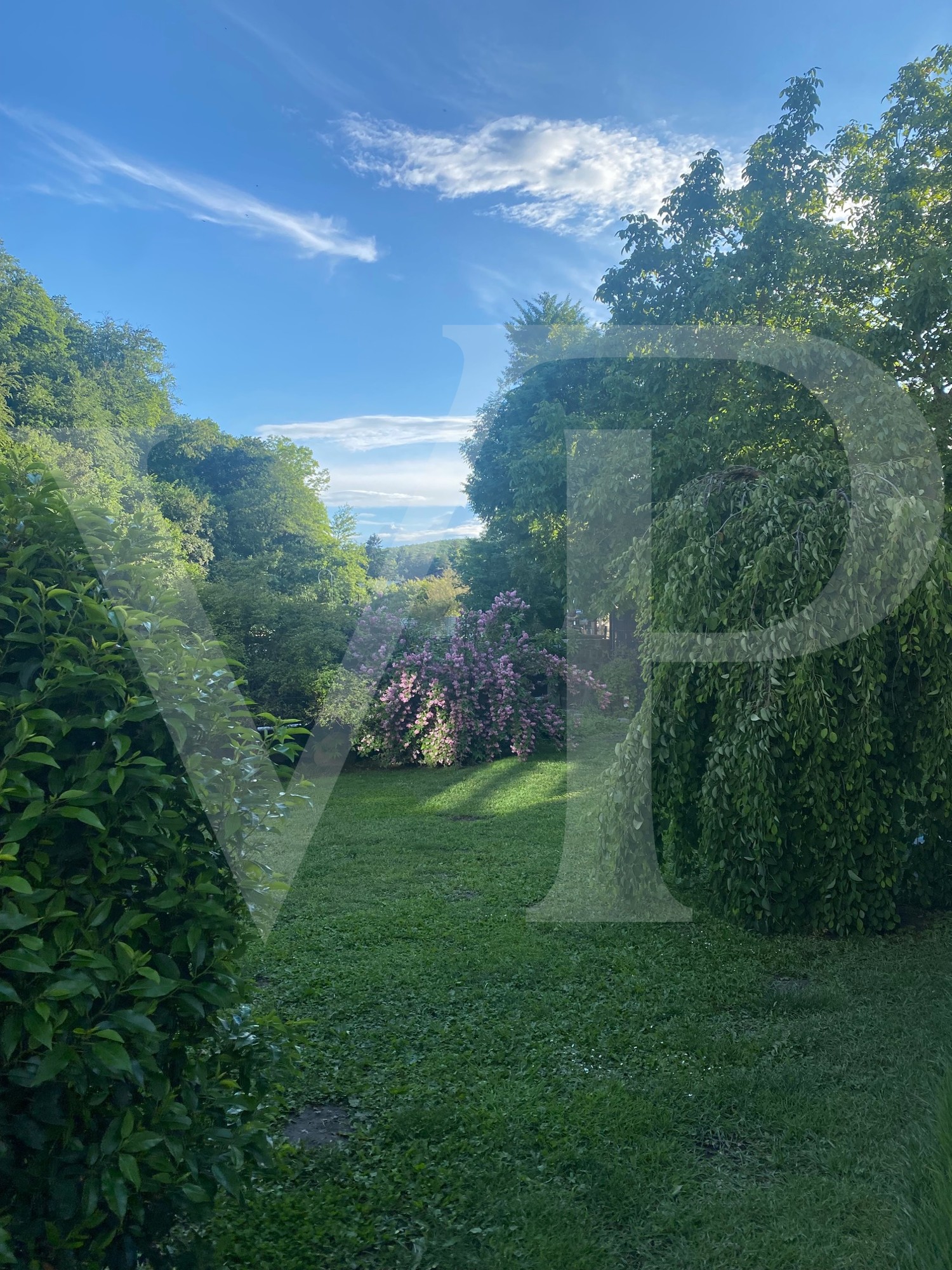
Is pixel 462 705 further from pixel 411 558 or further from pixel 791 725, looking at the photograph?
pixel 411 558

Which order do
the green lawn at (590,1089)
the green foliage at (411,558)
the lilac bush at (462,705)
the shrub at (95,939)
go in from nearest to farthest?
the shrub at (95,939)
the green lawn at (590,1089)
the lilac bush at (462,705)
the green foliage at (411,558)

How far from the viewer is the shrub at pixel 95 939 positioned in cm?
124

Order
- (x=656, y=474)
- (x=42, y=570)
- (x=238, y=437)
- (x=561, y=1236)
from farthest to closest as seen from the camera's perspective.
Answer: (x=238, y=437) < (x=656, y=474) < (x=561, y=1236) < (x=42, y=570)

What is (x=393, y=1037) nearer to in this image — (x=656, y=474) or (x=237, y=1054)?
(x=237, y=1054)

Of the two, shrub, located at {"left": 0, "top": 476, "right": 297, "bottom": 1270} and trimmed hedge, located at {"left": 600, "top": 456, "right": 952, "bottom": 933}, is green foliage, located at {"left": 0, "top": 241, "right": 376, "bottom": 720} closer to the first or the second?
trimmed hedge, located at {"left": 600, "top": 456, "right": 952, "bottom": 933}

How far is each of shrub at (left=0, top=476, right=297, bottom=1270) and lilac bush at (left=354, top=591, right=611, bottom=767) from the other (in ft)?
24.6

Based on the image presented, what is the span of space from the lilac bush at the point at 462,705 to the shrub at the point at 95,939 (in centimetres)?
751

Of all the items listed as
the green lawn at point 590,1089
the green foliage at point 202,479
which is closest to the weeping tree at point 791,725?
the green lawn at point 590,1089

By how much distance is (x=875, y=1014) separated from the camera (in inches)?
122

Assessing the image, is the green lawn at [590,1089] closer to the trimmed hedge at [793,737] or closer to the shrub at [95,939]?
the trimmed hedge at [793,737]

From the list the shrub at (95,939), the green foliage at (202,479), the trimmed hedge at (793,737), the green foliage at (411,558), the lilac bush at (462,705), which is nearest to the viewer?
the shrub at (95,939)

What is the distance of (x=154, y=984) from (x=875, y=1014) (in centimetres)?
296

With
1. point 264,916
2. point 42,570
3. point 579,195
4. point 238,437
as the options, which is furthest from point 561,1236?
point 238,437

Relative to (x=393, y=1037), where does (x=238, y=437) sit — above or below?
above
